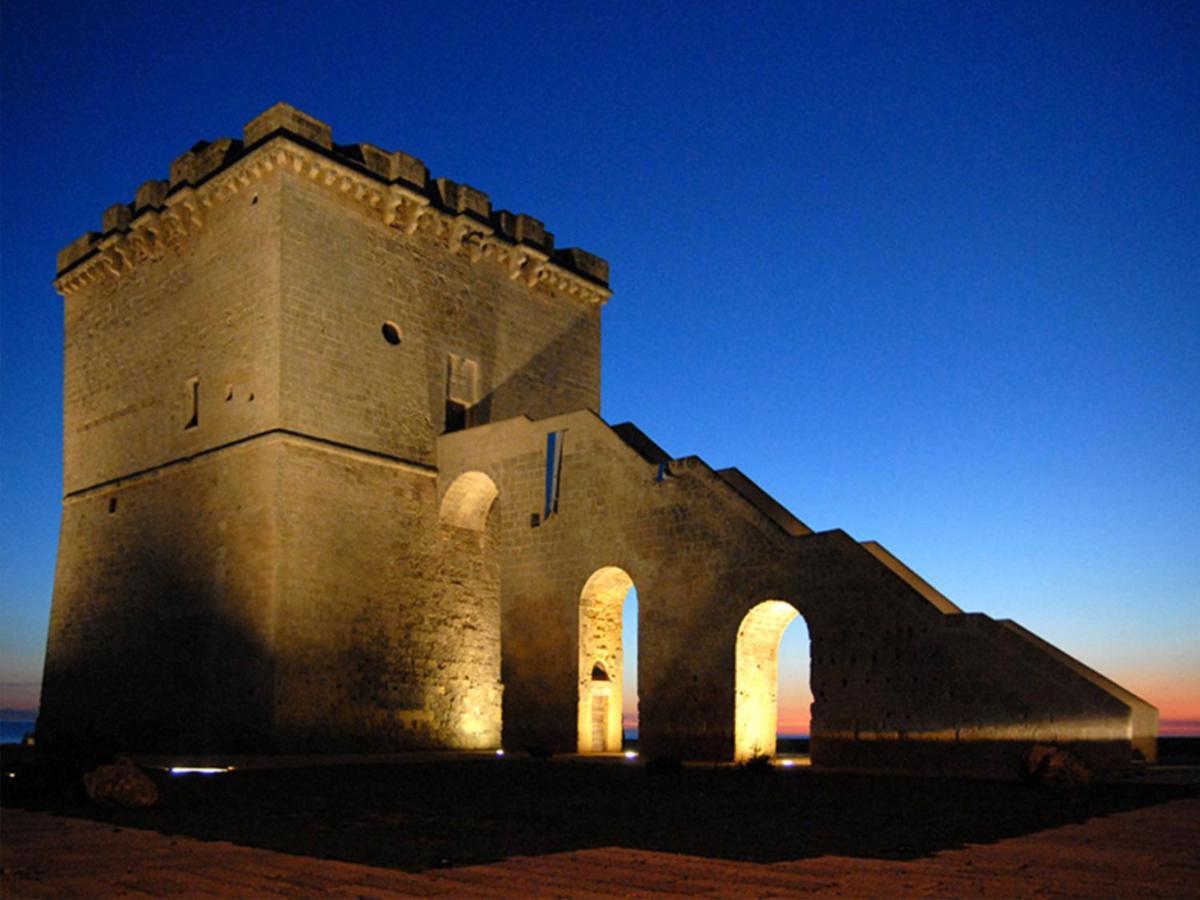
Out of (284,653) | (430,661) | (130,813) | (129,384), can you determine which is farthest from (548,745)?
(129,384)

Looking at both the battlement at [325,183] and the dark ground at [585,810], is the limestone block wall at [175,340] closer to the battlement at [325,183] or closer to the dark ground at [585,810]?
the battlement at [325,183]

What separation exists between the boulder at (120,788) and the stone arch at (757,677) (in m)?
8.36

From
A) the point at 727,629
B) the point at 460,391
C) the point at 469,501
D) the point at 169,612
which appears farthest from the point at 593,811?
the point at 460,391

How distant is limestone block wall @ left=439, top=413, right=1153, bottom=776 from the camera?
42.2 feet

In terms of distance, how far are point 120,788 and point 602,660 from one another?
928 centimetres

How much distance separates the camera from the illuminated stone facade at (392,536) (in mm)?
14555

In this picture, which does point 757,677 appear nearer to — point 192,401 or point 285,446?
point 285,446

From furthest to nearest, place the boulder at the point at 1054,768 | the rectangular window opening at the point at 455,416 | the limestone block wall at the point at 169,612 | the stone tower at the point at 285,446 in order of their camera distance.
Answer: the rectangular window opening at the point at 455,416, the stone tower at the point at 285,446, the limestone block wall at the point at 169,612, the boulder at the point at 1054,768

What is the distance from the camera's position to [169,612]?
60.5ft

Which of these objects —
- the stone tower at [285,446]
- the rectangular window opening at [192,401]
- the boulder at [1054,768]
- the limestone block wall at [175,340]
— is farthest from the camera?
the rectangular window opening at [192,401]

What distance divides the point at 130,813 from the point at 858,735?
8.83 meters

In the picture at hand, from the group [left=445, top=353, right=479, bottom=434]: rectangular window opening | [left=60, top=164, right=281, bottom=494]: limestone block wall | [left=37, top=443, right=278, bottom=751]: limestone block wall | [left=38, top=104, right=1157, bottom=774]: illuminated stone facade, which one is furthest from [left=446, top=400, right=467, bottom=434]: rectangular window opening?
[left=37, top=443, right=278, bottom=751]: limestone block wall

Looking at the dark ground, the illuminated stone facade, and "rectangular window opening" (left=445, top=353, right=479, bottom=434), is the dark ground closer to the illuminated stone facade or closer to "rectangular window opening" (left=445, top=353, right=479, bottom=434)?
the illuminated stone facade

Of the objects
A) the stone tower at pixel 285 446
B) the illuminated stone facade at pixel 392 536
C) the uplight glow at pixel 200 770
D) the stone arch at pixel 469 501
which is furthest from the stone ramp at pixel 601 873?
the stone arch at pixel 469 501
